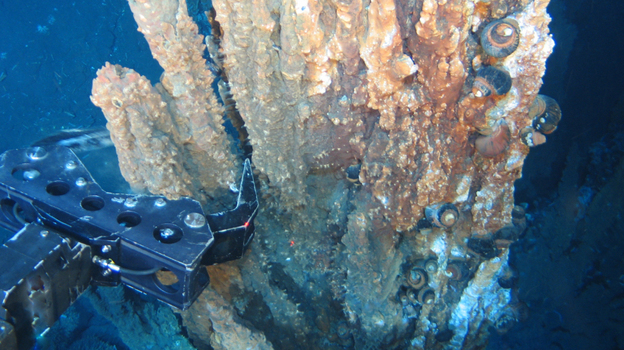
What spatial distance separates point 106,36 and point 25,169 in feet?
7.55

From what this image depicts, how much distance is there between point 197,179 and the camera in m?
2.20

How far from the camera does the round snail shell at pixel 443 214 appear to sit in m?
2.03

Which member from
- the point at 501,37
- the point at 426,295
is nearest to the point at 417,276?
the point at 426,295

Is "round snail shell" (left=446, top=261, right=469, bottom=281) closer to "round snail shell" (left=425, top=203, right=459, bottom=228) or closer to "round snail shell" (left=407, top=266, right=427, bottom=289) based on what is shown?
"round snail shell" (left=407, top=266, right=427, bottom=289)

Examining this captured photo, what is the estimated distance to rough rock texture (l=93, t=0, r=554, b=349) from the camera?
1685mm

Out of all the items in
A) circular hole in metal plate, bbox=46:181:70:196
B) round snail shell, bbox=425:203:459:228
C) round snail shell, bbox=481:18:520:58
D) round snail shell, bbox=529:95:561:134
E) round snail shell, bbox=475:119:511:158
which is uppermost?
round snail shell, bbox=481:18:520:58

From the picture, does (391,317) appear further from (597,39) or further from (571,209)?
(597,39)

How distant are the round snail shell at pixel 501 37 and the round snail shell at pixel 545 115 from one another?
1.77ft

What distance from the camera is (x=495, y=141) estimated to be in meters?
1.93

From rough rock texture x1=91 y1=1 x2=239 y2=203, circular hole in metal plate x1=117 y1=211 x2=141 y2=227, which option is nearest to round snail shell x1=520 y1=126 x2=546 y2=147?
rough rock texture x1=91 y1=1 x2=239 y2=203

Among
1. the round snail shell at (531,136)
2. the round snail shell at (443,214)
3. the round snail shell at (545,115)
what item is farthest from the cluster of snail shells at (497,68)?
the round snail shell at (443,214)

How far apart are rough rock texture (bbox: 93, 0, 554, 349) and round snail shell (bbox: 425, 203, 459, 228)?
59 millimetres

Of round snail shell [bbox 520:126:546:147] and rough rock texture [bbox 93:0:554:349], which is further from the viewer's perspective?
round snail shell [bbox 520:126:546:147]

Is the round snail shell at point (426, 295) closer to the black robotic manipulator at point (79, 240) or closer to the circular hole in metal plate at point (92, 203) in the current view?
the black robotic manipulator at point (79, 240)
